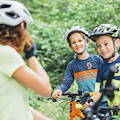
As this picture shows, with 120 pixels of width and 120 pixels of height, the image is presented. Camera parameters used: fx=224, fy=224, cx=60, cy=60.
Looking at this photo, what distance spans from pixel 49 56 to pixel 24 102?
25.9 feet

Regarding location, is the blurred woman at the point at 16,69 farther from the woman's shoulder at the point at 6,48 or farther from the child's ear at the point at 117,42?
the child's ear at the point at 117,42

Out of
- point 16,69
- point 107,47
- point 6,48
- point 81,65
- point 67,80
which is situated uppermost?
point 6,48

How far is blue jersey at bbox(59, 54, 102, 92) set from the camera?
12.4 ft

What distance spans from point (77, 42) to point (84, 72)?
53 centimetres

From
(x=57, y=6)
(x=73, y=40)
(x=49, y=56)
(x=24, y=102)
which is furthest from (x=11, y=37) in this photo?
(x=57, y=6)

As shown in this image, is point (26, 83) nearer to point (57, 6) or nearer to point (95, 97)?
point (95, 97)

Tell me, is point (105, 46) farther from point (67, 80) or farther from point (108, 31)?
point (67, 80)

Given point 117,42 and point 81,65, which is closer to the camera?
point 117,42

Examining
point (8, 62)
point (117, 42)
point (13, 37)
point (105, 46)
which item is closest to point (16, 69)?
point (8, 62)

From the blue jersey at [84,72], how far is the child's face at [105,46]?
0.82 m

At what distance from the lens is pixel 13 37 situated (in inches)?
78.4

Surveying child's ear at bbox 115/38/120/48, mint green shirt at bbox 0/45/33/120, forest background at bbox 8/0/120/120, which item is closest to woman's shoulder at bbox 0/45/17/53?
mint green shirt at bbox 0/45/33/120

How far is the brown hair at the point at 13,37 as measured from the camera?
198cm

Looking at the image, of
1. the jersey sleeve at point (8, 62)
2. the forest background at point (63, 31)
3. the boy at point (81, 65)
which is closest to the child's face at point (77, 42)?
the boy at point (81, 65)
